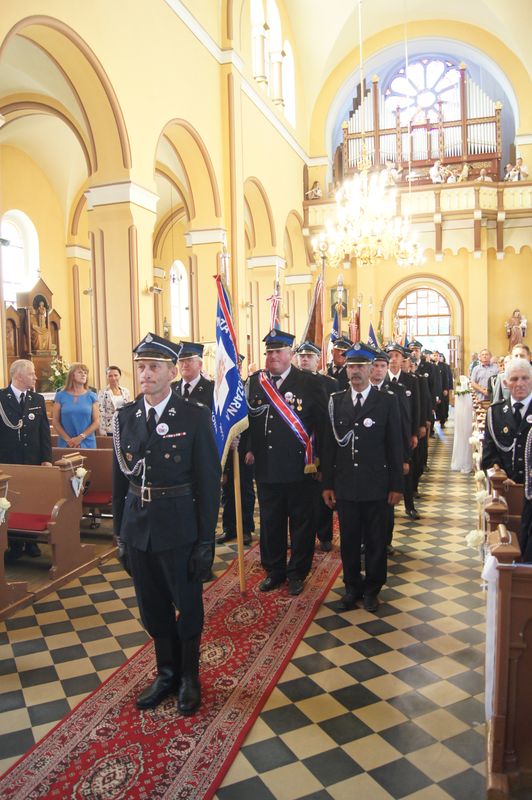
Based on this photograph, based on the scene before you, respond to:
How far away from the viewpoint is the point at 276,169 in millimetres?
14984

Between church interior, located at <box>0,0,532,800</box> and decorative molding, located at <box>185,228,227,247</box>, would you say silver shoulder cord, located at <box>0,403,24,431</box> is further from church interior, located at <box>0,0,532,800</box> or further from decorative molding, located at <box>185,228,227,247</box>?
decorative molding, located at <box>185,228,227,247</box>

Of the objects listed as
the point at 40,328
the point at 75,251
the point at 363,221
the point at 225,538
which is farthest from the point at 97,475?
the point at 75,251

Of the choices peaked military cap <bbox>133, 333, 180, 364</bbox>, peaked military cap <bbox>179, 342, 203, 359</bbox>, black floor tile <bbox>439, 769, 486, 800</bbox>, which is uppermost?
peaked military cap <bbox>179, 342, 203, 359</bbox>

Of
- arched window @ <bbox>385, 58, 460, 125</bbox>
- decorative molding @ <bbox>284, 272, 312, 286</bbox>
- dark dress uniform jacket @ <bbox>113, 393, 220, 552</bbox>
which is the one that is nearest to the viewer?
dark dress uniform jacket @ <bbox>113, 393, 220, 552</bbox>

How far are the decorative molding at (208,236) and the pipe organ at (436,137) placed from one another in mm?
9028

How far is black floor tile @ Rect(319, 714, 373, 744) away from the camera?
2863mm

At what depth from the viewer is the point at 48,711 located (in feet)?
10.2

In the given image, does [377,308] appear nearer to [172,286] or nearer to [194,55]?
[172,286]

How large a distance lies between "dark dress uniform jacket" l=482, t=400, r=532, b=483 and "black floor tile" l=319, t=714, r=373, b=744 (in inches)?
69.3

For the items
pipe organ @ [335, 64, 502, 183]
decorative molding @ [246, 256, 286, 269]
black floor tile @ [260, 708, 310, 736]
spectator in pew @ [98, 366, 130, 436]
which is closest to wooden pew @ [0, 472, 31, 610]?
black floor tile @ [260, 708, 310, 736]

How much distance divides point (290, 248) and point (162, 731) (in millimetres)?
16011

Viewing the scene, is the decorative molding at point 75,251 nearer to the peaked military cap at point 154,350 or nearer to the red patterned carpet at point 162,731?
the red patterned carpet at point 162,731

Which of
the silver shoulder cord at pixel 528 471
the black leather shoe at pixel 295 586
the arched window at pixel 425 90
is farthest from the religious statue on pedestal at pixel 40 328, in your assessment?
the arched window at pixel 425 90

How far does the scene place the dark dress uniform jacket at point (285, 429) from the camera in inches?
176
